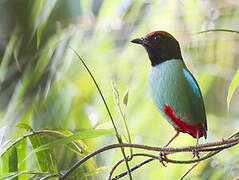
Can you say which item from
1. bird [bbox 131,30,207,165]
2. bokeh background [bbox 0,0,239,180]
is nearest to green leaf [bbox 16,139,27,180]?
bokeh background [bbox 0,0,239,180]

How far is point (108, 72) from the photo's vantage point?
0.83m

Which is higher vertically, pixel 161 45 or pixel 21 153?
pixel 161 45

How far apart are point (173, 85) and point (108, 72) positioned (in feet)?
0.87

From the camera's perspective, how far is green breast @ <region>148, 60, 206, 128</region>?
0.60m

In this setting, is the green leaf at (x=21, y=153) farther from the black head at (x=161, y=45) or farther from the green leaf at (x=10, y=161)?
the black head at (x=161, y=45)

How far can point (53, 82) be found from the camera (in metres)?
0.88

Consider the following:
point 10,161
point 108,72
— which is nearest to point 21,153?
point 10,161

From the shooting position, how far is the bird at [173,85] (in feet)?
1.96

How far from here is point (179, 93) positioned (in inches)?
23.5

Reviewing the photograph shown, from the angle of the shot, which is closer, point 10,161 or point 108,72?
point 10,161

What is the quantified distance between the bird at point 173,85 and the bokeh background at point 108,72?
125 millimetres

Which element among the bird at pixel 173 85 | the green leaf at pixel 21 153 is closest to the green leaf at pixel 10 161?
the green leaf at pixel 21 153

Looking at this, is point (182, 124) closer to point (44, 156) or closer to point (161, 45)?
point (161, 45)

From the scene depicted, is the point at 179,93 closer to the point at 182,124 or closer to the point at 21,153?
the point at 182,124
